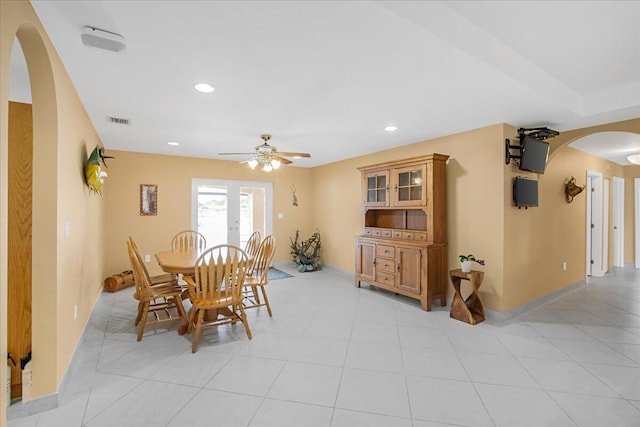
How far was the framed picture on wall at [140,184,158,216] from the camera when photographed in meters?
5.43

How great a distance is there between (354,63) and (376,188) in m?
2.83

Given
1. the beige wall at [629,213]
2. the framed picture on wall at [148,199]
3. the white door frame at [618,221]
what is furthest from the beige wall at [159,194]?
the beige wall at [629,213]

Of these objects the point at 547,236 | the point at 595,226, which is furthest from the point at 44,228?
the point at 595,226

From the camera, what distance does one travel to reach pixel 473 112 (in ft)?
10.3

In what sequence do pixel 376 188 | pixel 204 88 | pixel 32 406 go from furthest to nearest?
pixel 376 188, pixel 204 88, pixel 32 406

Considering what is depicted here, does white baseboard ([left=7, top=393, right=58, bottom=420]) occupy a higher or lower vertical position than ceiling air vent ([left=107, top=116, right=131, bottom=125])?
lower

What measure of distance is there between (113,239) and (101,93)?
3353mm

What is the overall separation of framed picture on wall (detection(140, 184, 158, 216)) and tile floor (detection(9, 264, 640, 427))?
2.16m

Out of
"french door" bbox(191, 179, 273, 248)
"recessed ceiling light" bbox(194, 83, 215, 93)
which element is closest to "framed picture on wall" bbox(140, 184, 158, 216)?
"french door" bbox(191, 179, 273, 248)

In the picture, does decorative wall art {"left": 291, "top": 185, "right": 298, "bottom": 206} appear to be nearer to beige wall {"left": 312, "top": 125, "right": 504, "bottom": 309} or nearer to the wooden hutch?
the wooden hutch

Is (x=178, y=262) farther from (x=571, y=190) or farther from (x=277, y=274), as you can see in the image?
(x=571, y=190)

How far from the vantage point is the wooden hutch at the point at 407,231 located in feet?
12.9

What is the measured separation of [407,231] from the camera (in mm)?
4359

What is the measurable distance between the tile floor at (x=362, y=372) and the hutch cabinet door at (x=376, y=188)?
1.74 metres
